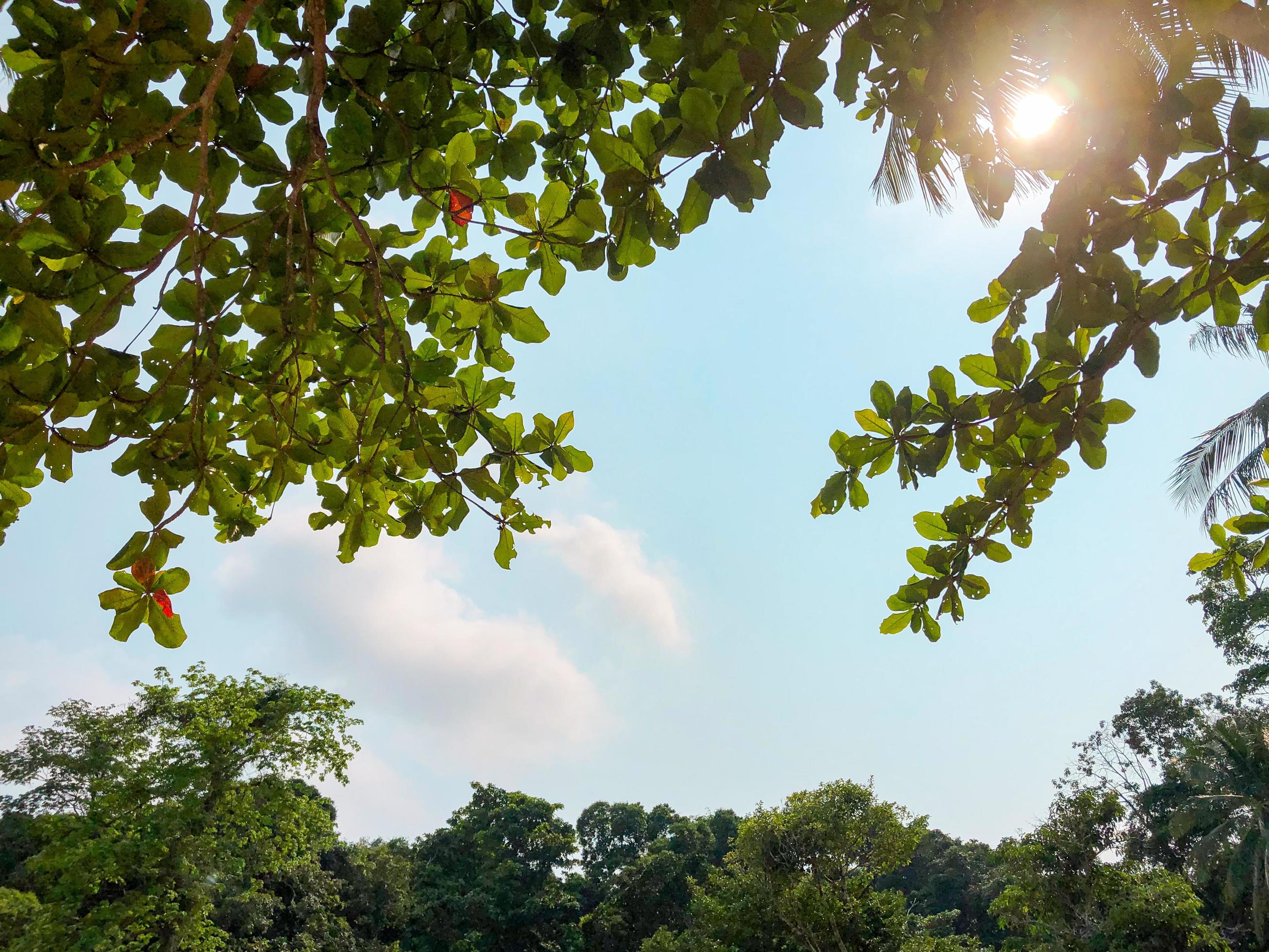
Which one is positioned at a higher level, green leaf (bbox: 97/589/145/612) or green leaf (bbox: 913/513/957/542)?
green leaf (bbox: 913/513/957/542)

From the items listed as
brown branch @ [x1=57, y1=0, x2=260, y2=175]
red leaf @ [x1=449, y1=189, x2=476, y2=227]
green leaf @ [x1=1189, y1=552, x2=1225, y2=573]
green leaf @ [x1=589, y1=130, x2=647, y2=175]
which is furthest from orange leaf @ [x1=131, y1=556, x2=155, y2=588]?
green leaf @ [x1=1189, y1=552, x2=1225, y2=573]

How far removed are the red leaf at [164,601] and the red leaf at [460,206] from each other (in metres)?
0.89

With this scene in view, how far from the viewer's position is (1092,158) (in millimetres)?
1075

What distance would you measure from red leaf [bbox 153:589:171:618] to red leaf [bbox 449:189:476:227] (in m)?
0.89

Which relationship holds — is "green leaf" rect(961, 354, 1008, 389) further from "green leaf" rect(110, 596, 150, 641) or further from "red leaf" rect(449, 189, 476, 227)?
"green leaf" rect(110, 596, 150, 641)

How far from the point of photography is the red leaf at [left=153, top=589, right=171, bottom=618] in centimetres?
128

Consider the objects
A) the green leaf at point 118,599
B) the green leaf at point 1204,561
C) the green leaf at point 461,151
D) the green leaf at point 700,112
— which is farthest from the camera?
the green leaf at point 1204,561

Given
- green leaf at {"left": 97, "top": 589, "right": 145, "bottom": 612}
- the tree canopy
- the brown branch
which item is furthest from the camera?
the tree canopy

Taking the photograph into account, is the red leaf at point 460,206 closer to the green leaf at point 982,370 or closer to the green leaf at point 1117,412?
the green leaf at point 982,370

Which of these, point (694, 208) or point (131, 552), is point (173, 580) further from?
point (694, 208)

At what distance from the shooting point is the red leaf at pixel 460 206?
4.73 feet

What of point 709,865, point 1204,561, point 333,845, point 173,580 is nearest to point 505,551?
point 173,580

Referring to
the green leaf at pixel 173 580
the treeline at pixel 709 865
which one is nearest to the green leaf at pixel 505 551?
the green leaf at pixel 173 580

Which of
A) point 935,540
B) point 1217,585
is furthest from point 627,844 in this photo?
point 935,540
